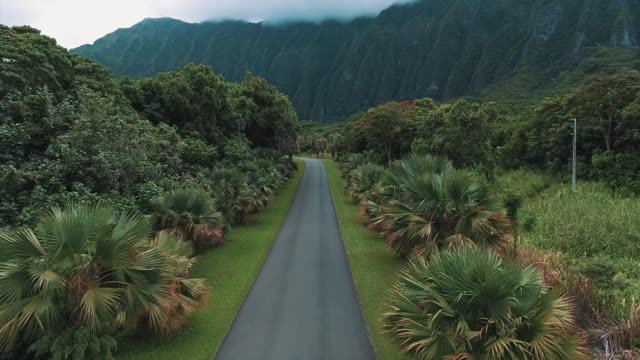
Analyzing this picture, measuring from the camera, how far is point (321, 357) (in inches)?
385

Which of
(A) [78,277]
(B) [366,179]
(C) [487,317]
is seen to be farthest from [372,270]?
(B) [366,179]

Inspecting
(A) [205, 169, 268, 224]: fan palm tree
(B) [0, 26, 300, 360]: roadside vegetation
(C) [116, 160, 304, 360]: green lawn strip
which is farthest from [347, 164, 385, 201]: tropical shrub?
(A) [205, 169, 268, 224]: fan palm tree

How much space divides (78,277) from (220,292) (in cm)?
640

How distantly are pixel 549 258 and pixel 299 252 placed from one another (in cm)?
982

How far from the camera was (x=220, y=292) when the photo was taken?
551 inches

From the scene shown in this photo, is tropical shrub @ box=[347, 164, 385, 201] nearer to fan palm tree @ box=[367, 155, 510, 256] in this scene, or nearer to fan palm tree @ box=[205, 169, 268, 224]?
fan palm tree @ box=[205, 169, 268, 224]

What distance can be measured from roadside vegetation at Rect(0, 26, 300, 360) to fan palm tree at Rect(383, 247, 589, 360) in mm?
5111

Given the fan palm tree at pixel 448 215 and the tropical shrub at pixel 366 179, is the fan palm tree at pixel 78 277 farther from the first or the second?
the tropical shrub at pixel 366 179

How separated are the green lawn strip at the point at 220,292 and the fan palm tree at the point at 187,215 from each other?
148 cm

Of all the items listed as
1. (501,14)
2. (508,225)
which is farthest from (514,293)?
(501,14)

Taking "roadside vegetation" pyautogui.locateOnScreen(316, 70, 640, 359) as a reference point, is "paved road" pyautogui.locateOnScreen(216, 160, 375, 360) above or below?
below

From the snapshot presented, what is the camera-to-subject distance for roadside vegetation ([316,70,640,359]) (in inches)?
280

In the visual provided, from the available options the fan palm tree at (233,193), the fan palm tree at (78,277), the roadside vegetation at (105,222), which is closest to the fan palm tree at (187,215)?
the roadside vegetation at (105,222)

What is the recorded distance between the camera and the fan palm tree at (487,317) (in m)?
6.78
